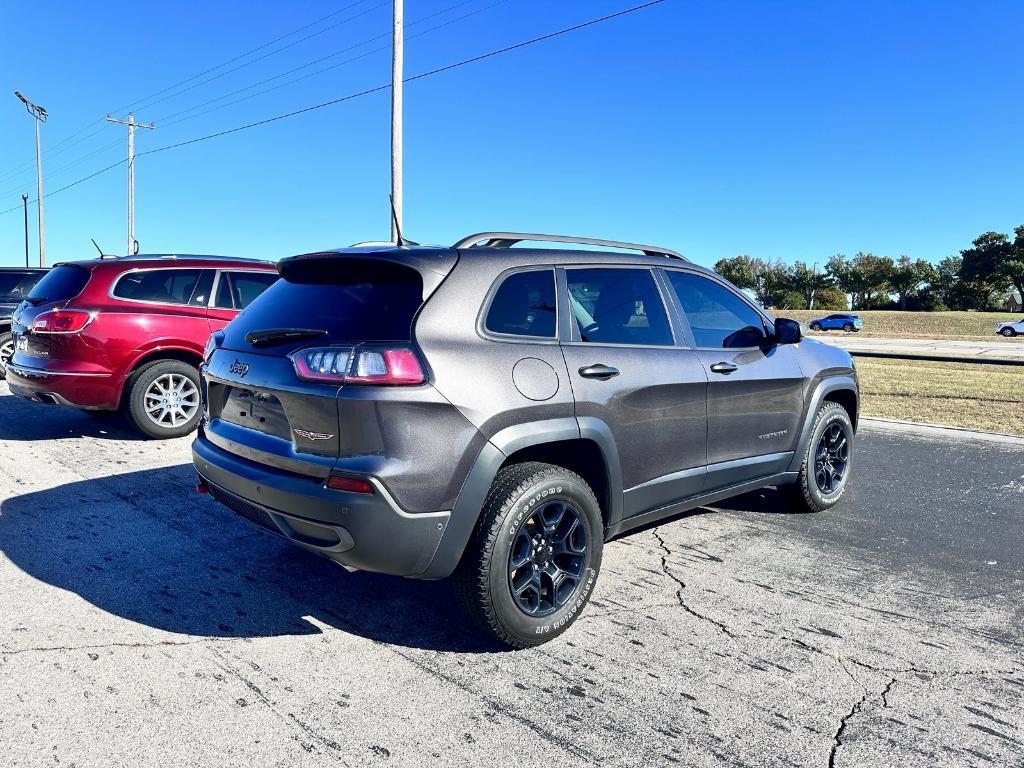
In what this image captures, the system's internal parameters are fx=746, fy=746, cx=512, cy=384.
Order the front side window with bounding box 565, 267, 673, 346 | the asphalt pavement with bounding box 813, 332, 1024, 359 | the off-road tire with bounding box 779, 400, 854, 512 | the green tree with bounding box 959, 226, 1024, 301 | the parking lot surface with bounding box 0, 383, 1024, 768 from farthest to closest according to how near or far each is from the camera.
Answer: the green tree with bounding box 959, 226, 1024, 301, the asphalt pavement with bounding box 813, 332, 1024, 359, the off-road tire with bounding box 779, 400, 854, 512, the front side window with bounding box 565, 267, 673, 346, the parking lot surface with bounding box 0, 383, 1024, 768

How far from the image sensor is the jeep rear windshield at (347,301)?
2984mm

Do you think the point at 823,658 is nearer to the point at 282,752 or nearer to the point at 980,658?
the point at 980,658

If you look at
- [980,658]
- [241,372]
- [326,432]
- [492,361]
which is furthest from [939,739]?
[241,372]

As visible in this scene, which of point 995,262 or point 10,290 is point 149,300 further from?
point 995,262

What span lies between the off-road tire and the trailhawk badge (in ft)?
10.9

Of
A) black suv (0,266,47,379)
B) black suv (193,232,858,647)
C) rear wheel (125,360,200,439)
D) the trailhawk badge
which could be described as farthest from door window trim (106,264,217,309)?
black suv (0,266,47,379)

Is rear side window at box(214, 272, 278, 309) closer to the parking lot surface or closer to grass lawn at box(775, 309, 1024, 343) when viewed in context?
the parking lot surface

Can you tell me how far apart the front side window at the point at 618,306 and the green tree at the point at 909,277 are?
8673 cm

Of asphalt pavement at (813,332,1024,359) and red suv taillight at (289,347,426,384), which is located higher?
red suv taillight at (289,347,426,384)

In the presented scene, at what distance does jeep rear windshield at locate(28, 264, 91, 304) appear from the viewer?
6875mm

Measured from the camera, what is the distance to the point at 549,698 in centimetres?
276

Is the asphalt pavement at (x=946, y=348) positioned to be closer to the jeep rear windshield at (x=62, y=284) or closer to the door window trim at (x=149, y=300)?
the door window trim at (x=149, y=300)

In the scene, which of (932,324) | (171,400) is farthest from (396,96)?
(932,324)

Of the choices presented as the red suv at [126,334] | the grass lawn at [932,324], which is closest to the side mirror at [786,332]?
the red suv at [126,334]
